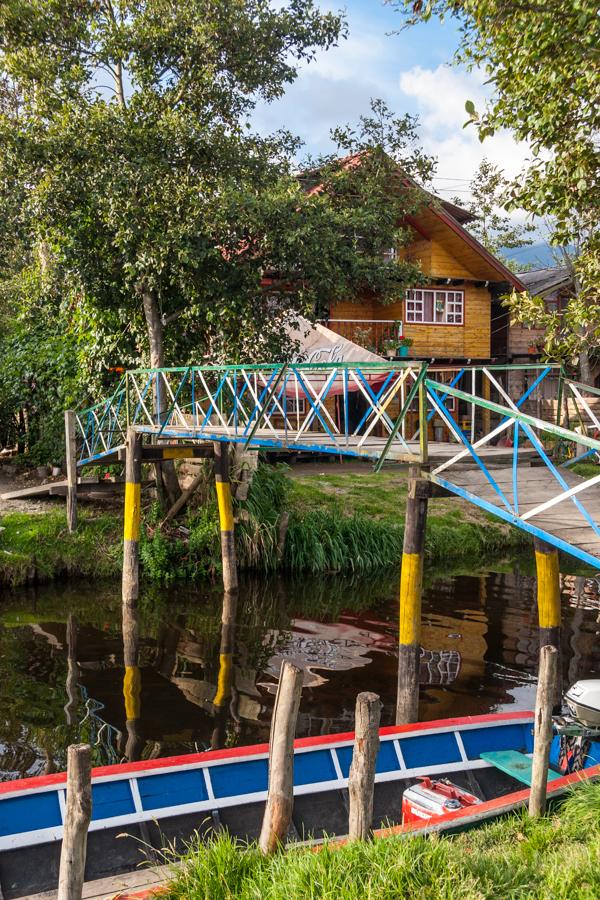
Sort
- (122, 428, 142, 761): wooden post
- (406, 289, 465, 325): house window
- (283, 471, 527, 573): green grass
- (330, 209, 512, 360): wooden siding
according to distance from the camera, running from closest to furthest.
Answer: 1. (122, 428, 142, 761): wooden post
2. (283, 471, 527, 573): green grass
3. (330, 209, 512, 360): wooden siding
4. (406, 289, 465, 325): house window

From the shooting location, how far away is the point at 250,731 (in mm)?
10555

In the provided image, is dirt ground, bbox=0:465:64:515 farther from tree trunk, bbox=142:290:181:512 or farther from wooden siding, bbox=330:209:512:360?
wooden siding, bbox=330:209:512:360

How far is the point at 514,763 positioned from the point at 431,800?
1.22m

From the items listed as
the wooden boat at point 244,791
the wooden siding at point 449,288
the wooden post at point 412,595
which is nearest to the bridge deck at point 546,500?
the wooden post at point 412,595

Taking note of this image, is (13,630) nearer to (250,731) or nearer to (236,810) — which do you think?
(250,731)

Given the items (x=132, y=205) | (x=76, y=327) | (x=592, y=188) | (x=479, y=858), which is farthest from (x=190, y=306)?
(x=479, y=858)

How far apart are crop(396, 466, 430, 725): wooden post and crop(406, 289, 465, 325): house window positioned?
819 inches

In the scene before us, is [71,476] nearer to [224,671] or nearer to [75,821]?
[224,671]

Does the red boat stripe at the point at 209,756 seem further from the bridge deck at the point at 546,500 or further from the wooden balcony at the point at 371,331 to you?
the wooden balcony at the point at 371,331

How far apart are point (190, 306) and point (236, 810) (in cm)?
1177

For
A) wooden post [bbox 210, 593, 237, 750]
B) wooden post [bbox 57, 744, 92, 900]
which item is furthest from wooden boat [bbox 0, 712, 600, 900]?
wooden post [bbox 210, 593, 237, 750]

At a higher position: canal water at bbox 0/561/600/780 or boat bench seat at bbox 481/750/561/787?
boat bench seat at bbox 481/750/561/787

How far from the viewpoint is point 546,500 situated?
8945 mm

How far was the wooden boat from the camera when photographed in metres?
6.32
